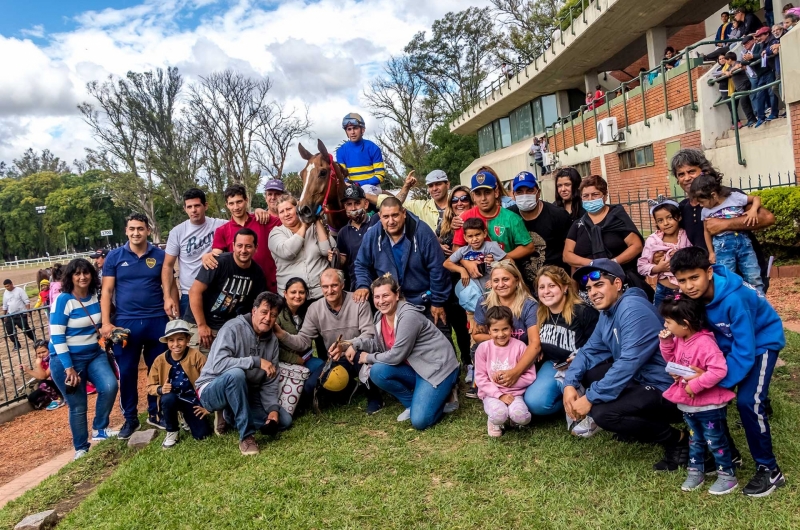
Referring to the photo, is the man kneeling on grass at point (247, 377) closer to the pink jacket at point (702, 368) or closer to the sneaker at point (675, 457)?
the sneaker at point (675, 457)

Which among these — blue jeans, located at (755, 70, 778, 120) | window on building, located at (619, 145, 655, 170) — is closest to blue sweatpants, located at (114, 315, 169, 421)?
blue jeans, located at (755, 70, 778, 120)

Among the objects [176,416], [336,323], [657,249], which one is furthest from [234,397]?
[657,249]

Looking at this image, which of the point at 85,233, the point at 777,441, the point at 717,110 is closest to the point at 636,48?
the point at 717,110

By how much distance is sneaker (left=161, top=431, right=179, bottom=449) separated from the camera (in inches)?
213

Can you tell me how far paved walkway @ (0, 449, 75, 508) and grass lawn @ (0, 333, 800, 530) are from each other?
1.66ft

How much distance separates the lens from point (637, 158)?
18.8 m

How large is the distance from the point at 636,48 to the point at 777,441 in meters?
23.1

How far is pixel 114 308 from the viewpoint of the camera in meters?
5.91

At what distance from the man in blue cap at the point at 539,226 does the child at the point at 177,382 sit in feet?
11.0

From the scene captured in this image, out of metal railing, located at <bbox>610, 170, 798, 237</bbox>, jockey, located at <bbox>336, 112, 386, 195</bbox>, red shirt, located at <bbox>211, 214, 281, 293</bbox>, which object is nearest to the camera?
red shirt, located at <bbox>211, 214, 281, 293</bbox>

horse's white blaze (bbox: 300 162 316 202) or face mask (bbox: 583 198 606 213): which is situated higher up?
horse's white blaze (bbox: 300 162 316 202)

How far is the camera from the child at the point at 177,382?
5.39 m

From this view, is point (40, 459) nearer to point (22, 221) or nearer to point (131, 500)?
point (131, 500)

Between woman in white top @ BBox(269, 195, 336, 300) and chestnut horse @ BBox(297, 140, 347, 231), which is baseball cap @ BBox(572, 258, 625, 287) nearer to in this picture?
woman in white top @ BBox(269, 195, 336, 300)
